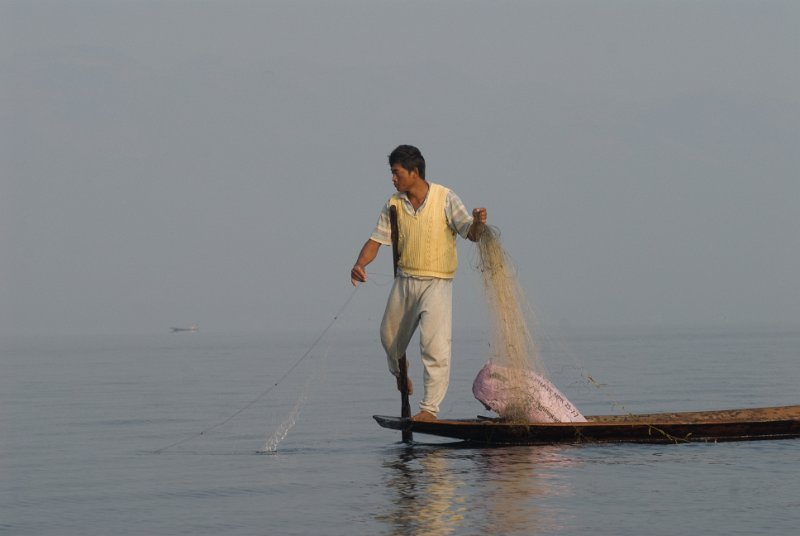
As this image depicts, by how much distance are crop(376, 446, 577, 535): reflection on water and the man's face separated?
233 cm

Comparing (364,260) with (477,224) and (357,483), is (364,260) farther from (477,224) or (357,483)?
(357,483)

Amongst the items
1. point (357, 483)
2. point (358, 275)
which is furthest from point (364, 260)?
point (357, 483)

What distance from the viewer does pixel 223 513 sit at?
25.9 ft

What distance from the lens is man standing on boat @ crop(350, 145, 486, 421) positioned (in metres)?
10.3

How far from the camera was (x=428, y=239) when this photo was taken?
10352 millimetres

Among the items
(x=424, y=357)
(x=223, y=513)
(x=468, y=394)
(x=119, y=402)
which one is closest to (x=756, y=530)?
(x=223, y=513)

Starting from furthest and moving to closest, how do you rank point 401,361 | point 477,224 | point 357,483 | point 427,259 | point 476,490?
point 401,361 < point 427,259 < point 477,224 < point 357,483 < point 476,490

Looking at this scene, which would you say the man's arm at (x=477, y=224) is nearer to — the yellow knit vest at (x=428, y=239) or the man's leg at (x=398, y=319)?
the yellow knit vest at (x=428, y=239)

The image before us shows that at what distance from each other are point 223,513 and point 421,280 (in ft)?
10.5

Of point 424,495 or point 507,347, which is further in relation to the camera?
point 507,347

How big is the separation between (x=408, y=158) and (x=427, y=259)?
Result: 2.92 ft

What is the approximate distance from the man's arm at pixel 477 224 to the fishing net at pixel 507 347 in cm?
12

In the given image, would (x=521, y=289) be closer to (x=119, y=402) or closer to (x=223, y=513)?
(x=223, y=513)

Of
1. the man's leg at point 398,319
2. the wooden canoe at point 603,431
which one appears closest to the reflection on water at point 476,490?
the wooden canoe at point 603,431
